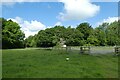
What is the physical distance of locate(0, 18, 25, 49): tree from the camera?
263ft

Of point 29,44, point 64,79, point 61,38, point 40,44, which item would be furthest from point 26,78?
point 29,44

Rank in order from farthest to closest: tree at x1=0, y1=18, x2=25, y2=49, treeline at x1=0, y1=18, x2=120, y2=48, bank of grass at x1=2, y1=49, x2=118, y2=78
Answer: tree at x1=0, y1=18, x2=25, y2=49
treeline at x1=0, y1=18, x2=120, y2=48
bank of grass at x1=2, y1=49, x2=118, y2=78

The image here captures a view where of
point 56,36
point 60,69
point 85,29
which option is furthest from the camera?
point 85,29

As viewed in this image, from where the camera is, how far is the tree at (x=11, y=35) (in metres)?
80.2

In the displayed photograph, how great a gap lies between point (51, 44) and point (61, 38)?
8.46 meters

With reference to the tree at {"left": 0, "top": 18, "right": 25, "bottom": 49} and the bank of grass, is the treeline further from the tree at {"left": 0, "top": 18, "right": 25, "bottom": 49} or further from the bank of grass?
the bank of grass

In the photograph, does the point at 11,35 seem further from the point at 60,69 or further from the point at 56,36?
the point at 60,69

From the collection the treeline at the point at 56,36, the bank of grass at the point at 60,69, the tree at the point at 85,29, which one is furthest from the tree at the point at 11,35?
the bank of grass at the point at 60,69

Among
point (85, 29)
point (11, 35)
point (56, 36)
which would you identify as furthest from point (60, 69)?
point (85, 29)

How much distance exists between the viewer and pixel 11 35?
271 feet

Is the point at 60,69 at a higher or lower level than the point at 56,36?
lower

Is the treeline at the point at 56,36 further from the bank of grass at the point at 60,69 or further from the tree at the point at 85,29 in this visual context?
the bank of grass at the point at 60,69

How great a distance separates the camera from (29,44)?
108188mm

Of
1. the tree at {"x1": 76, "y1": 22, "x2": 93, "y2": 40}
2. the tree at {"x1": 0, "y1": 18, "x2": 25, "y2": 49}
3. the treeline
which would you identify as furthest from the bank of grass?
the tree at {"x1": 76, "y1": 22, "x2": 93, "y2": 40}
